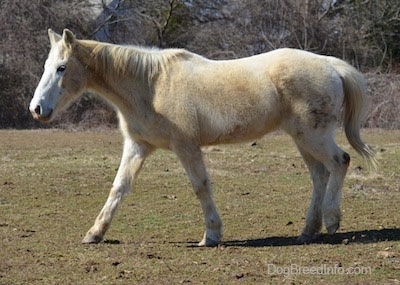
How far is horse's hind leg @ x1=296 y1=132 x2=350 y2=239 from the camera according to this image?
830 cm

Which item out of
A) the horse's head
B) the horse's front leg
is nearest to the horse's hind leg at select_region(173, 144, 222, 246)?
the horse's front leg

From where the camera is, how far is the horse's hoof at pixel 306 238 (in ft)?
27.0

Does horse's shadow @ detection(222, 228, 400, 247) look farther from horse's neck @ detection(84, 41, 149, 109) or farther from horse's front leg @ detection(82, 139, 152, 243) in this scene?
horse's neck @ detection(84, 41, 149, 109)

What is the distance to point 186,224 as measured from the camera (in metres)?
9.30

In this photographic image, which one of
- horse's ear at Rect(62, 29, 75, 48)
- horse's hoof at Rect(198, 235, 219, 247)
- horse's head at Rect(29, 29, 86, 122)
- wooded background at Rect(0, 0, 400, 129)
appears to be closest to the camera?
horse's hoof at Rect(198, 235, 219, 247)

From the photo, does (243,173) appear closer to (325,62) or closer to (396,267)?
(325,62)

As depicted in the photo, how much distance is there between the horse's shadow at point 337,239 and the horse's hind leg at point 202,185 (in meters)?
0.20

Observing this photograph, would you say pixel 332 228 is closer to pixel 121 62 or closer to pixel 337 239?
pixel 337 239

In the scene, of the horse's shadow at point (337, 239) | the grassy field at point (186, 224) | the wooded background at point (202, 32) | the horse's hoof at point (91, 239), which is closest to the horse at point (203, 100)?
the horse's hoof at point (91, 239)

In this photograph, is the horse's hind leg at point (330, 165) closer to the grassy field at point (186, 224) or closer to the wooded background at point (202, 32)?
the grassy field at point (186, 224)

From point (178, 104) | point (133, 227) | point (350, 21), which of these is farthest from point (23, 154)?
point (350, 21)

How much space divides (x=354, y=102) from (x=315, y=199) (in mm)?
1156

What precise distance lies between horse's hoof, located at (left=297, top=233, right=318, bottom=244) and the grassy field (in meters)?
0.08

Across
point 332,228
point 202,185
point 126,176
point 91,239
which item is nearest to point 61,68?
point 126,176
